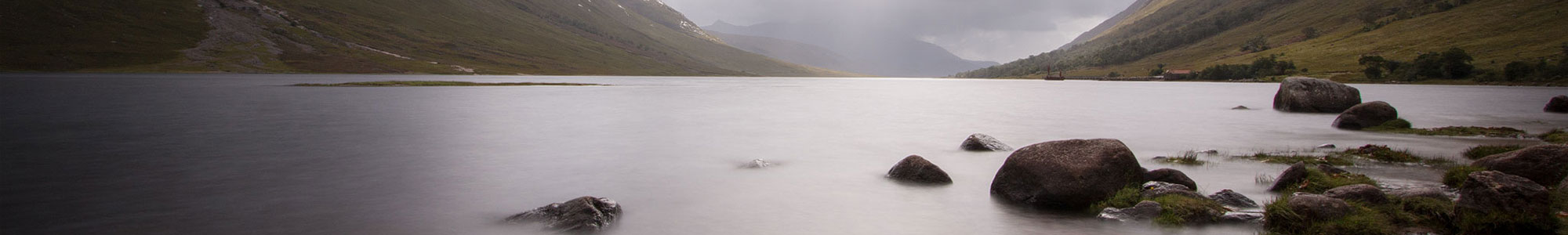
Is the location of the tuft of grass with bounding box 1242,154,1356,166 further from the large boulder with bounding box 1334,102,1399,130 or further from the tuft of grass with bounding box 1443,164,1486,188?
Answer: the large boulder with bounding box 1334,102,1399,130

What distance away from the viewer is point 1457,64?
404ft

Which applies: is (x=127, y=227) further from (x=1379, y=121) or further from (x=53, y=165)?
(x=1379, y=121)

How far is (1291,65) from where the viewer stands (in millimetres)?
168875

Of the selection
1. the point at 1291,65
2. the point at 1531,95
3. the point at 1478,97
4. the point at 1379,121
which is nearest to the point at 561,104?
the point at 1379,121

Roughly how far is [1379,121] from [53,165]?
49.1 meters

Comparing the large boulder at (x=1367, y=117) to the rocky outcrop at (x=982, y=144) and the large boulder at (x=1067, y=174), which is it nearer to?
the rocky outcrop at (x=982, y=144)

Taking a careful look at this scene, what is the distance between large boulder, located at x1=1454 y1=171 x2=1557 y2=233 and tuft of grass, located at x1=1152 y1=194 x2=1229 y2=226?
3.14 metres

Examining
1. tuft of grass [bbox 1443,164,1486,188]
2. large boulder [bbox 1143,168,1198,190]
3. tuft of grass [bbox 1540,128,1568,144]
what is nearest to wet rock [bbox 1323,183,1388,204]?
large boulder [bbox 1143,168,1198,190]

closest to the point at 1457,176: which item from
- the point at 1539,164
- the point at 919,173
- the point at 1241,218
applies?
the point at 1539,164

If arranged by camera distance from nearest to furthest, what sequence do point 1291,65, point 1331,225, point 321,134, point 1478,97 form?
point 1331,225, point 321,134, point 1478,97, point 1291,65

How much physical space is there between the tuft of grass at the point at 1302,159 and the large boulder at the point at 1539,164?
13.7 feet

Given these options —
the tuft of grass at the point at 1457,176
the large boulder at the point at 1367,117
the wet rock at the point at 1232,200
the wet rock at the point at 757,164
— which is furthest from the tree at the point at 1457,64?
the wet rock at the point at 757,164

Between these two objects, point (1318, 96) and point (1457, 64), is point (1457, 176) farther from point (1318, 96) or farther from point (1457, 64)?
point (1457, 64)

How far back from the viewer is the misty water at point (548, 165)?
13.3m
